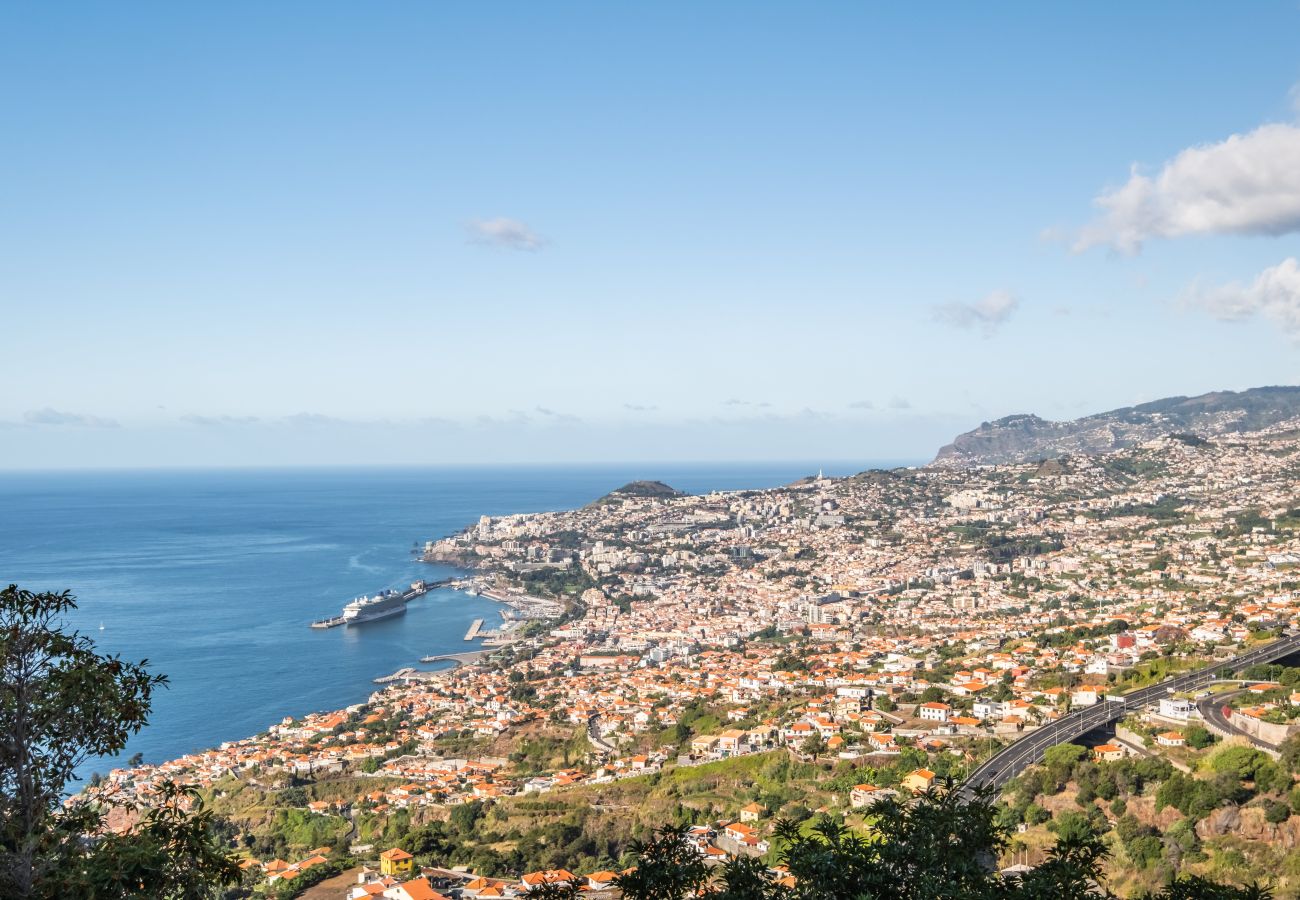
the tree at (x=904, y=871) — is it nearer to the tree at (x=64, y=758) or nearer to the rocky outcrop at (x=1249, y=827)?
the tree at (x=64, y=758)

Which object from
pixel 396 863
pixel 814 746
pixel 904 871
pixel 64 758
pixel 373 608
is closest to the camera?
pixel 64 758

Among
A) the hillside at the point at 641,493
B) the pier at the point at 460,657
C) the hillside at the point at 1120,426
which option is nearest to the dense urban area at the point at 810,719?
the pier at the point at 460,657

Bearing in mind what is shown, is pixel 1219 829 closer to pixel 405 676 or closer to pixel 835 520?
pixel 405 676

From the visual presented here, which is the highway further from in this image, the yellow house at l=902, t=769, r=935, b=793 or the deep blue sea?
the deep blue sea

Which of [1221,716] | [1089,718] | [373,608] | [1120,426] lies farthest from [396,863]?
[1120,426]

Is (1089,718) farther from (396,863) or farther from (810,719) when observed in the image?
(396,863)

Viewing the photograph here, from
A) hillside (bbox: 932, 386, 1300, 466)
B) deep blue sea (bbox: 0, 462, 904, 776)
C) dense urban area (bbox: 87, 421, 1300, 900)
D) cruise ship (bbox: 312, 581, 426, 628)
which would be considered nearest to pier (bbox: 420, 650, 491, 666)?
dense urban area (bbox: 87, 421, 1300, 900)

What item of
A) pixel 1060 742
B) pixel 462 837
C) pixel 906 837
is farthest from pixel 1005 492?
pixel 906 837
